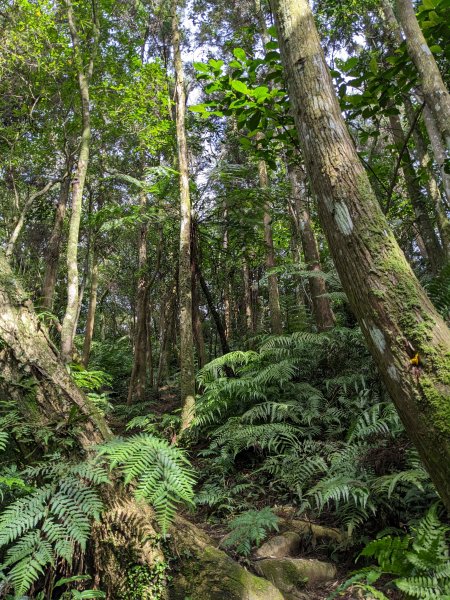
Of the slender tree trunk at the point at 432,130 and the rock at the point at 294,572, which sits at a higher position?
the slender tree trunk at the point at 432,130

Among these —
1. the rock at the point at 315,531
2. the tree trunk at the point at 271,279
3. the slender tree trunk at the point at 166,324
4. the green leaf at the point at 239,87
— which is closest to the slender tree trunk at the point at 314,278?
the tree trunk at the point at 271,279

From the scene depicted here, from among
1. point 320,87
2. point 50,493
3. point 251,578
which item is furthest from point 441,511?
point 320,87

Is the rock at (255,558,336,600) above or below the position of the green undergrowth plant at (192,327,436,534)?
below

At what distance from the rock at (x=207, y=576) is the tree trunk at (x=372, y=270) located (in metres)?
1.37

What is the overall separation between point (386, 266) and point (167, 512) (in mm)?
1697

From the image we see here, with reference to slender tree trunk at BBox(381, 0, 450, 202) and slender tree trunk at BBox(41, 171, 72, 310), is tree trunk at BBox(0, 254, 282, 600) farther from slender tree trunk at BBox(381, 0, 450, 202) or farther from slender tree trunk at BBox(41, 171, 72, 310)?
slender tree trunk at BBox(41, 171, 72, 310)

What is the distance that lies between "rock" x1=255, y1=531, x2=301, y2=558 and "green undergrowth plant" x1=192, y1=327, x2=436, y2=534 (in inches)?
10.6

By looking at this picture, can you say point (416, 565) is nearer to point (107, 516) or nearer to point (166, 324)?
point (107, 516)

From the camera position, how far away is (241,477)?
462 cm

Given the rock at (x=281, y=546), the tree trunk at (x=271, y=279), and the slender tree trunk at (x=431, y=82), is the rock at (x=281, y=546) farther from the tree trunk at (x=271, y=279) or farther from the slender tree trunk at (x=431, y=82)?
the tree trunk at (x=271, y=279)

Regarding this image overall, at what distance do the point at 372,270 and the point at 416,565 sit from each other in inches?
58.5

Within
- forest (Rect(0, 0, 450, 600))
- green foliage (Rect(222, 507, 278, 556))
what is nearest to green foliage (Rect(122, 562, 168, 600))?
forest (Rect(0, 0, 450, 600))

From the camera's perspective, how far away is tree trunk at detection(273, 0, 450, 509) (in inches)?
63.6

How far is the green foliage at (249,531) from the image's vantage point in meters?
2.89
